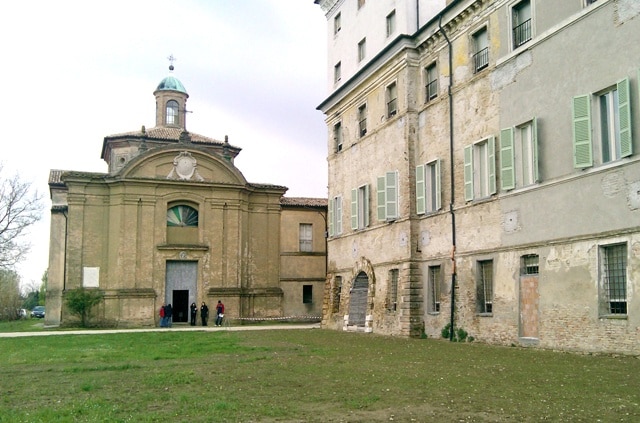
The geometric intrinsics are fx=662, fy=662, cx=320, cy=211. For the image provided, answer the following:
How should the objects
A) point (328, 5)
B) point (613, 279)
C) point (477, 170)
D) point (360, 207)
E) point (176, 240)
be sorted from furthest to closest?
point (176, 240) < point (328, 5) < point (360, 207) < point (477, 170) < point (613, 279)

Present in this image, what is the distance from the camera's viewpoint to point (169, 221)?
38.6m

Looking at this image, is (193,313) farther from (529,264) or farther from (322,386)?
(322,386)

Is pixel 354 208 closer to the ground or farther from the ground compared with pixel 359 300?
farther from the ground

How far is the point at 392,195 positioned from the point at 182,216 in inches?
686

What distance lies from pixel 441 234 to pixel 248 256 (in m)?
19.7

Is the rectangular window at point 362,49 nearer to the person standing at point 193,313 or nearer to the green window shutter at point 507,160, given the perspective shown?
the green window shutter at point 507,160

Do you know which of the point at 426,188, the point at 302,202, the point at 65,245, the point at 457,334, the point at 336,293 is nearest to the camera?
the point at 457,334

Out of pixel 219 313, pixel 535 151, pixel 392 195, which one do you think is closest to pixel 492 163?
pixel 535 151

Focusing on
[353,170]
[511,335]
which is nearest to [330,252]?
[353,170]

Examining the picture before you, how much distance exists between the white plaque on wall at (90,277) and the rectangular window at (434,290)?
815 inches

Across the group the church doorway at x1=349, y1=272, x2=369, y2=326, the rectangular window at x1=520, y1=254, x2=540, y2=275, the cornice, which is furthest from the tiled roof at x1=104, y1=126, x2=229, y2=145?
the rectangular window at x1=520, y1=254, x2=540, y2=275

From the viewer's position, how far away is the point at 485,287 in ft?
67.4

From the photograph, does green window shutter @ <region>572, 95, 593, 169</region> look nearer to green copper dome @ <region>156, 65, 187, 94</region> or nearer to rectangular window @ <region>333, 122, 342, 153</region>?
rectangular window @ <region>333, 122, 342, 153</region>

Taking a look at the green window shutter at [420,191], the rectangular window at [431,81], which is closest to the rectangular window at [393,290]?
the green window shutter at [420,191]
